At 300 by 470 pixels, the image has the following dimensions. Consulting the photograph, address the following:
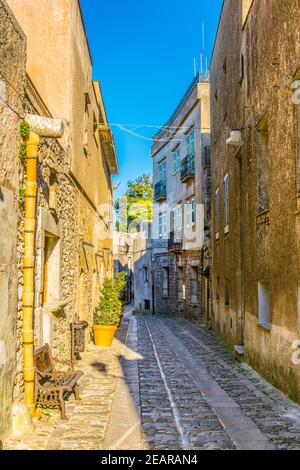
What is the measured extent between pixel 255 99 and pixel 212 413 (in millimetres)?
6193

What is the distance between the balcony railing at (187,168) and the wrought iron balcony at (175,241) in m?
2.89

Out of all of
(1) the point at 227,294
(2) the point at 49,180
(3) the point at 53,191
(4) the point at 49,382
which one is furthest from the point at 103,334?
(4) the point at 49,382

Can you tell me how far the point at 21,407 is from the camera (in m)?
5.61

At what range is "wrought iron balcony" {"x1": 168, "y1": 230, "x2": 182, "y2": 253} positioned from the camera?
81.7 feet

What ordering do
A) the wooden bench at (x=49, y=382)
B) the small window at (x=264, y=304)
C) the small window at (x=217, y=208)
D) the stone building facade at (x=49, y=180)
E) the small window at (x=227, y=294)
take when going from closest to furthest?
the stone building facade at (x=49, y=180) < the wooden bench at (x=49, y=382) < the small window at (x=264, y=304) < the small window at (x=227, y=294) < the small window at (x=217, y=208)

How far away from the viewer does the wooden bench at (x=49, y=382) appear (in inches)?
254

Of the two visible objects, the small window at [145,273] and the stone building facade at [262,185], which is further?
the small window at [145,273]

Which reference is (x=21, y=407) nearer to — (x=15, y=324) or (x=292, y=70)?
(x=15, y=324)

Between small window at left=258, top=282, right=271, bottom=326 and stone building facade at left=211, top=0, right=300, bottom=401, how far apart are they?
19 millimetres

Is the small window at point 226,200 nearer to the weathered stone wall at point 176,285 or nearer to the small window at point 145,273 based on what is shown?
the weathered stone wall at point 176,285

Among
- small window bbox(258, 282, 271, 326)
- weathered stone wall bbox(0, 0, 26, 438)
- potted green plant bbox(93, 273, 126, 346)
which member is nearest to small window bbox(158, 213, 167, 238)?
potted green plant bbox(93, 273, 126, 346)

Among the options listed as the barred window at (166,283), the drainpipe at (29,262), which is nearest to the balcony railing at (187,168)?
the barred window at (166,283)

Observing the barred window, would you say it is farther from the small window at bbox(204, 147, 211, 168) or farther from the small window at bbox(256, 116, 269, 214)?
the small window at bbox(256, 116, 269, 214)
